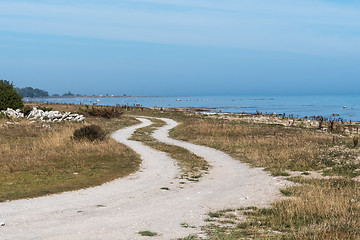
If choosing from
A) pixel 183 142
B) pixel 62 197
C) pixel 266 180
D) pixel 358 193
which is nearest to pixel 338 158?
pixel 266 180

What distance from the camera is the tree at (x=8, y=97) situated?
164 feet

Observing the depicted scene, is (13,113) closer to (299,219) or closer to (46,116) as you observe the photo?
Answer: (46,116)

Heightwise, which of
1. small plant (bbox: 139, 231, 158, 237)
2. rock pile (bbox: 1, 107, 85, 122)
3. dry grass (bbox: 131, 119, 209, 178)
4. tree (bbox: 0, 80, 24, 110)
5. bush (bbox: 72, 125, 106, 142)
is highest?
tree (bbox: 0, 80, 24, 110)

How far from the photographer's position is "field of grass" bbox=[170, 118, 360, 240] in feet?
33.2

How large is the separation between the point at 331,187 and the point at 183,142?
1932cm

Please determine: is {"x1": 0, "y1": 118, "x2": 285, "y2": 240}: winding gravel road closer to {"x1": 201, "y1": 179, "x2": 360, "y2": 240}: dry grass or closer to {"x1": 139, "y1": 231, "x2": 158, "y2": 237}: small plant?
{"x1": 139, "y1": 231, "x2": 158, "y2": 237}: small plant

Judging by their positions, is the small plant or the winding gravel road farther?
the winding gravel road

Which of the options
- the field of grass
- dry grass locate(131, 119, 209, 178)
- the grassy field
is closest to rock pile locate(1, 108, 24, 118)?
the grassy field

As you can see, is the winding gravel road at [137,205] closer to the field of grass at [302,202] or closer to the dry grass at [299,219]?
the dry grass at [299,219]

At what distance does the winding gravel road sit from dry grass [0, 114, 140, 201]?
1.29 metres

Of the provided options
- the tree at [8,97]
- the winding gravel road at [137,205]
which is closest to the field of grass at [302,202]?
the winding gravel road at [137,205]

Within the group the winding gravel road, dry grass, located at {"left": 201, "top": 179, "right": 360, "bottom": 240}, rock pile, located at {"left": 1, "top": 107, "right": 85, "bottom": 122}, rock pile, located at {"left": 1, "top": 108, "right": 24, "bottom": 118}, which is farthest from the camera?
rock pile, located at {"left": 1, "top": 108, "right": 24, "bottom": 118}

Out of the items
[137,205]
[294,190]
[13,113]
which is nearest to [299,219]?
[294,190]

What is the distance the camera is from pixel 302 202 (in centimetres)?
1284
